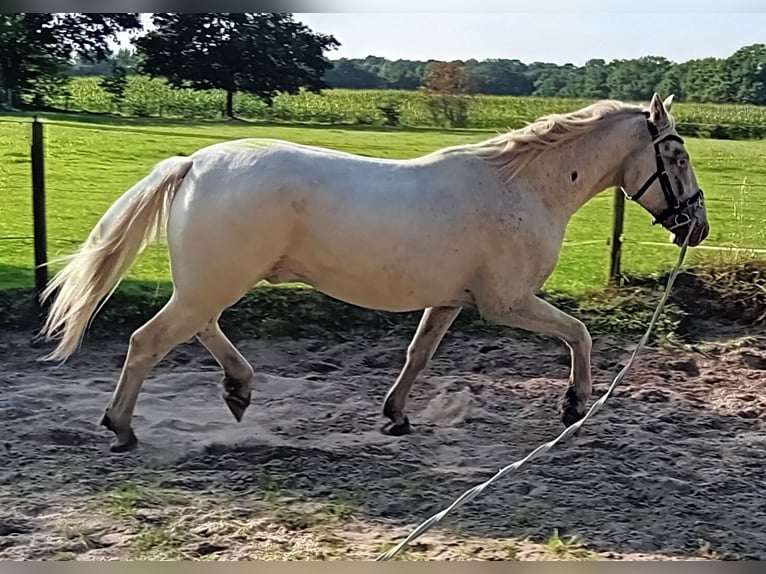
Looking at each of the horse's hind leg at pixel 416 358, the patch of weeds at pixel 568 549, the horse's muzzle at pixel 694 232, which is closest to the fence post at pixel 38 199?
A: the horse's hind leg at pixel 416 358

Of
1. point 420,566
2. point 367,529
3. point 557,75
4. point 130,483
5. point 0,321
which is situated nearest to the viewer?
point 420,566

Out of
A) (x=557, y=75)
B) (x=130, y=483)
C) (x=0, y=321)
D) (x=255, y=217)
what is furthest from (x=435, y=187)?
(x=0, y=321)

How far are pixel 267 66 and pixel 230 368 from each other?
1370 mm

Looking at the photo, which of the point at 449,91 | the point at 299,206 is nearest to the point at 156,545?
the point at 299,206

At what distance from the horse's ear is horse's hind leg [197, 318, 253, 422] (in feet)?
6.00

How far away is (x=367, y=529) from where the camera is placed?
8.68 ft

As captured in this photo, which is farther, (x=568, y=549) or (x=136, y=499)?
(x=136, y=499)

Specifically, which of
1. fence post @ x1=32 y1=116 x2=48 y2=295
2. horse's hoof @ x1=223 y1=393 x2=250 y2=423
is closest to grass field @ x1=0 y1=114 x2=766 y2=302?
fence post @ x1=32 y1=116 x2=48 y2=295

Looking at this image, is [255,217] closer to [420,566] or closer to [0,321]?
[420,566]

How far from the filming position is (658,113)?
303cm

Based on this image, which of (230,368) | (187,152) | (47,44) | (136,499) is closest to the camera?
(136,499)

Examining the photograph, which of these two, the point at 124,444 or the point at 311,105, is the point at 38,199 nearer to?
the point at 311,105

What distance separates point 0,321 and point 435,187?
2604 mm

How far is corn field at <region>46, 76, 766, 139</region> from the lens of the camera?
376 cm
